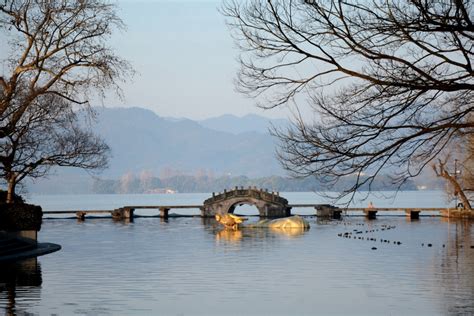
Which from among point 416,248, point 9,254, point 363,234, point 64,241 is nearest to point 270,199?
point 363,234

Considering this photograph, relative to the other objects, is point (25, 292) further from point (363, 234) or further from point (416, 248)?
point (363, 234)

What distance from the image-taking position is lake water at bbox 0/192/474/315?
23141mm

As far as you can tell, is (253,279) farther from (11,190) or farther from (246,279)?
(11,190)

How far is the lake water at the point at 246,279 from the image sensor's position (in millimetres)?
23141

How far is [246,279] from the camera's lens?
31297mm

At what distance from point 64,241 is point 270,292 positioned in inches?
1352

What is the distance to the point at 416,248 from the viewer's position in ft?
164

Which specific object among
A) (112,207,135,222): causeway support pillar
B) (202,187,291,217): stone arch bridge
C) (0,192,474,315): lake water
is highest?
(202,187,291,217): stone arch bridge

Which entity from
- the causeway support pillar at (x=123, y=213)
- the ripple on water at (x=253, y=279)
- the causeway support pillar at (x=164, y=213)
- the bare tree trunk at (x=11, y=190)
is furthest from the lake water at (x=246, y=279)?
the causeway support pillar at (x=164, y=213)

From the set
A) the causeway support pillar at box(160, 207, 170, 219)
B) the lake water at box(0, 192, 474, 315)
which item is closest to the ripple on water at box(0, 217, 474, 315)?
the lake water at box(0, 192, 474, 315)

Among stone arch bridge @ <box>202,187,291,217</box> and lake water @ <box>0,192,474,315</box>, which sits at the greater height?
stone arch bridge @ <box>202,187,291,217</box>

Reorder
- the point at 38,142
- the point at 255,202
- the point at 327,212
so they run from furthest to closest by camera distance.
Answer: the point at 255,202 → the point at 327,212 → the point at 38,142

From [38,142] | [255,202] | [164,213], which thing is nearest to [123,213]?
[164,213]

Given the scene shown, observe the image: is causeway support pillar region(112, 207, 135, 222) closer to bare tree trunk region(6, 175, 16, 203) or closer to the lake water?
the lake water
